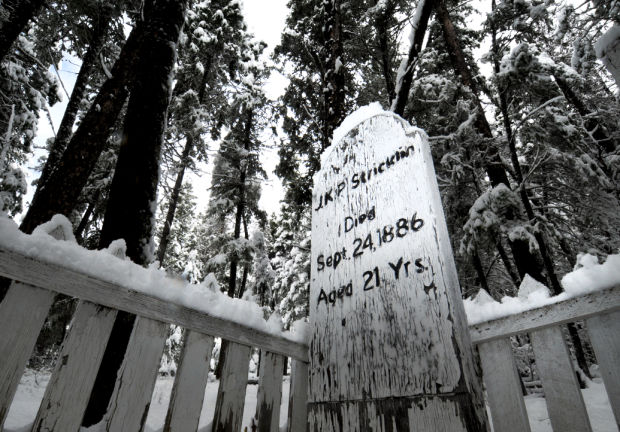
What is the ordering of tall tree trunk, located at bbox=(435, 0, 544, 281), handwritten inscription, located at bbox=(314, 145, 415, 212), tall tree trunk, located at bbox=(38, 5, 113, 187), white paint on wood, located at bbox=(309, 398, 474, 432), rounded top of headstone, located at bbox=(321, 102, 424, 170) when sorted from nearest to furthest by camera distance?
white paint on wood, located at bbox=(309, 398, 474, 432) < handwritten inscription, located at bbox=(314, 145, 415, 212) < rounded top of headstone, located at bbox=(321, 102, 424, 170) < tall tree trunk, located at bbox=(435, 0, 544, 281) < tall tree trunk, located at bbox=(38, 5, 113, 187)

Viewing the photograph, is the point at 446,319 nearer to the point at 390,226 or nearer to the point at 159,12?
the point at 390,226

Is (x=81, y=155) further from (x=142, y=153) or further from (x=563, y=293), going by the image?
(x=563, y=293)

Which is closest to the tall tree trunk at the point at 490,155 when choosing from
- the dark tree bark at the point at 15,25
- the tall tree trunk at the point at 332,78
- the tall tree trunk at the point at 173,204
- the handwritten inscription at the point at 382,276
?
the tall tree trunk at the point at 332,78

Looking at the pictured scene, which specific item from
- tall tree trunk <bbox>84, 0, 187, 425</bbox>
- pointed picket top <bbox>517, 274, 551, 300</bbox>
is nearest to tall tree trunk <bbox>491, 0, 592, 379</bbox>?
pointed picket top <bbox>517, 274, 551, 300</bbox>

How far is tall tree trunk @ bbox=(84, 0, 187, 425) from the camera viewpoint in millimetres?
2199

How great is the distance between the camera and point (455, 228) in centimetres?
1010

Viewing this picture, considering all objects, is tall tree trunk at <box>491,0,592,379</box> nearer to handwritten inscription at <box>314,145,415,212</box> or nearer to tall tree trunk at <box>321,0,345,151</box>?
tall tree trunk at <box>321,0,345,151</box>

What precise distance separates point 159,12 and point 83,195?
421 inches

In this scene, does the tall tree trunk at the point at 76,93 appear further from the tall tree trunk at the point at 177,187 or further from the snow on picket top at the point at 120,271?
the snow on picket top at the point at 120,271

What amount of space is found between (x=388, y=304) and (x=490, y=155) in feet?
20.0

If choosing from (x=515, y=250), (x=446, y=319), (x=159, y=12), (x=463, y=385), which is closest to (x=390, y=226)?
(x=446, y=319)

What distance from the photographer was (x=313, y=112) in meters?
8.87

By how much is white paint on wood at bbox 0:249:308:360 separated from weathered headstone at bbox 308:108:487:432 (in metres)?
0.45

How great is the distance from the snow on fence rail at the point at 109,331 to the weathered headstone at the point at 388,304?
0.46 metres
